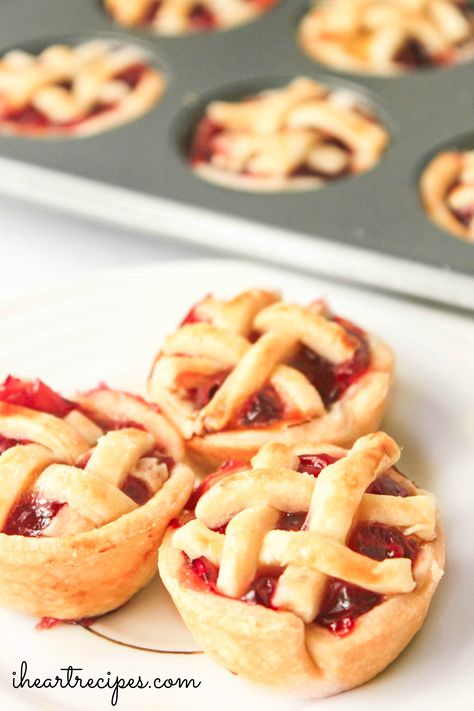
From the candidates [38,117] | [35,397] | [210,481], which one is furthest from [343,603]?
[38,117]

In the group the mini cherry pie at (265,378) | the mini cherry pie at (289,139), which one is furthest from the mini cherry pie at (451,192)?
the mini cherry pie at (265,378)

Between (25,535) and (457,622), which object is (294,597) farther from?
(25,535)

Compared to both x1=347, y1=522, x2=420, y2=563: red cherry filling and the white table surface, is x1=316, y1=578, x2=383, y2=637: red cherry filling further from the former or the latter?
the white table surface

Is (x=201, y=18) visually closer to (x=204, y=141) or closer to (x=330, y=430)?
(x=204, y=141)

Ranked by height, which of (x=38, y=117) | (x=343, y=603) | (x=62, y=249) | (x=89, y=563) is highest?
(x=343, y=603)

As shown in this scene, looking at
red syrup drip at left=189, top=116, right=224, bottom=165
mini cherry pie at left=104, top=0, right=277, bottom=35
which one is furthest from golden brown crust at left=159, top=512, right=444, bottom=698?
mini cherry pie at left=104, top=0, right=277, bottom=35

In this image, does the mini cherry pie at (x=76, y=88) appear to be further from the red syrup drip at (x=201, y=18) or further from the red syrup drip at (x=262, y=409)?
the red syrup drip at (x=262, y=409)
